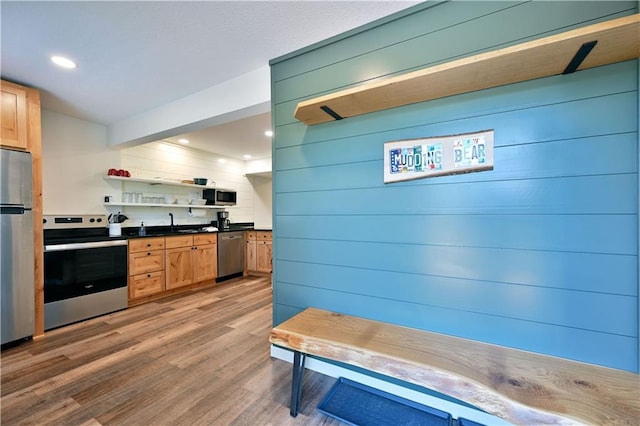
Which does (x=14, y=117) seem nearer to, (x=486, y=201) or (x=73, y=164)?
(x=73, y=164)

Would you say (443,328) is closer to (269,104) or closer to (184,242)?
(269,104)

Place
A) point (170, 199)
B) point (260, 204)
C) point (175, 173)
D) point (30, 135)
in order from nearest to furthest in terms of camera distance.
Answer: point (30, 135) < point (170, 199) < point (175, 173) < point (260, 204)

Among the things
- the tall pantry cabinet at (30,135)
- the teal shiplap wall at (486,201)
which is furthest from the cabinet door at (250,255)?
the teal shiplap wall at (486,201)

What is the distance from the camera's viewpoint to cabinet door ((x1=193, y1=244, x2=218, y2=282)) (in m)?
4.30

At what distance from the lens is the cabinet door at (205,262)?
4297 millimetres

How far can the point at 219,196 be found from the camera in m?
5.15

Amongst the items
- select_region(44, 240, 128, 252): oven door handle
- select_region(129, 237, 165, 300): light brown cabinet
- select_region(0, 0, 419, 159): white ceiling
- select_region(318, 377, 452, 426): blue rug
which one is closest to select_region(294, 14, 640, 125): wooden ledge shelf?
select_region(0, 0, 419, 159): white ceiling

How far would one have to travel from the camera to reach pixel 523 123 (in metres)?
1.42

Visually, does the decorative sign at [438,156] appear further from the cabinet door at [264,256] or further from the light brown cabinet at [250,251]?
the light brown cabinet at [250,251]

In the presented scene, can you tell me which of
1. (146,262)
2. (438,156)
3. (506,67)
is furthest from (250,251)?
(506,67)

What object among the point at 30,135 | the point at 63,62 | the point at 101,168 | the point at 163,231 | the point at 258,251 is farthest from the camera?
the point at 258,251

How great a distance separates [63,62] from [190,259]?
2.86 meters

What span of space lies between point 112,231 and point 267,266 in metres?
2.55

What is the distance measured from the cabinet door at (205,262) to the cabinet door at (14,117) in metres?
2.39
